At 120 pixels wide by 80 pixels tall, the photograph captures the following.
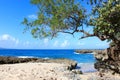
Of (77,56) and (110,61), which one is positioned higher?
(77,56)

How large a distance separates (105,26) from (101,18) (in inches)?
30.1

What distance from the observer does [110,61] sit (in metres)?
33.6

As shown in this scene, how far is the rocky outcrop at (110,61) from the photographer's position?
3107 cm

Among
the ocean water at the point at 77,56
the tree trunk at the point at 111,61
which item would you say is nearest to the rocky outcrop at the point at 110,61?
the tree trunk at the point at 111,61

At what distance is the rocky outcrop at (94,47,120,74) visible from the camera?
1223 inches

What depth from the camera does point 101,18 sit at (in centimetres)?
2609

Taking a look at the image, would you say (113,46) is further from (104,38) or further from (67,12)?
(67,12)

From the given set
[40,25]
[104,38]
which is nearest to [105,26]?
[104,38]

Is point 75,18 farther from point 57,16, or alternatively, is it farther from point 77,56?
point 77,56

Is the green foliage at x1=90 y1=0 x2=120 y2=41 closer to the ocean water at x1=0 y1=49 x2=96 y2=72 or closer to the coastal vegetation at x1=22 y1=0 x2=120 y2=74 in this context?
the coastal vegetation at x1=22 y1=0 x2=120 y2=74

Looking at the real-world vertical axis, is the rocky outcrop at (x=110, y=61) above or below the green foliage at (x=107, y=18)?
below

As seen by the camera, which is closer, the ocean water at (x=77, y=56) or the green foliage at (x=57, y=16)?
the green foliage at (x=57, y=16)

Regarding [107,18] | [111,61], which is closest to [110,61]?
[111,61]

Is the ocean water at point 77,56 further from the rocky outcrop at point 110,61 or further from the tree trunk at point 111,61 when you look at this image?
the tree trunk at point 111,61
